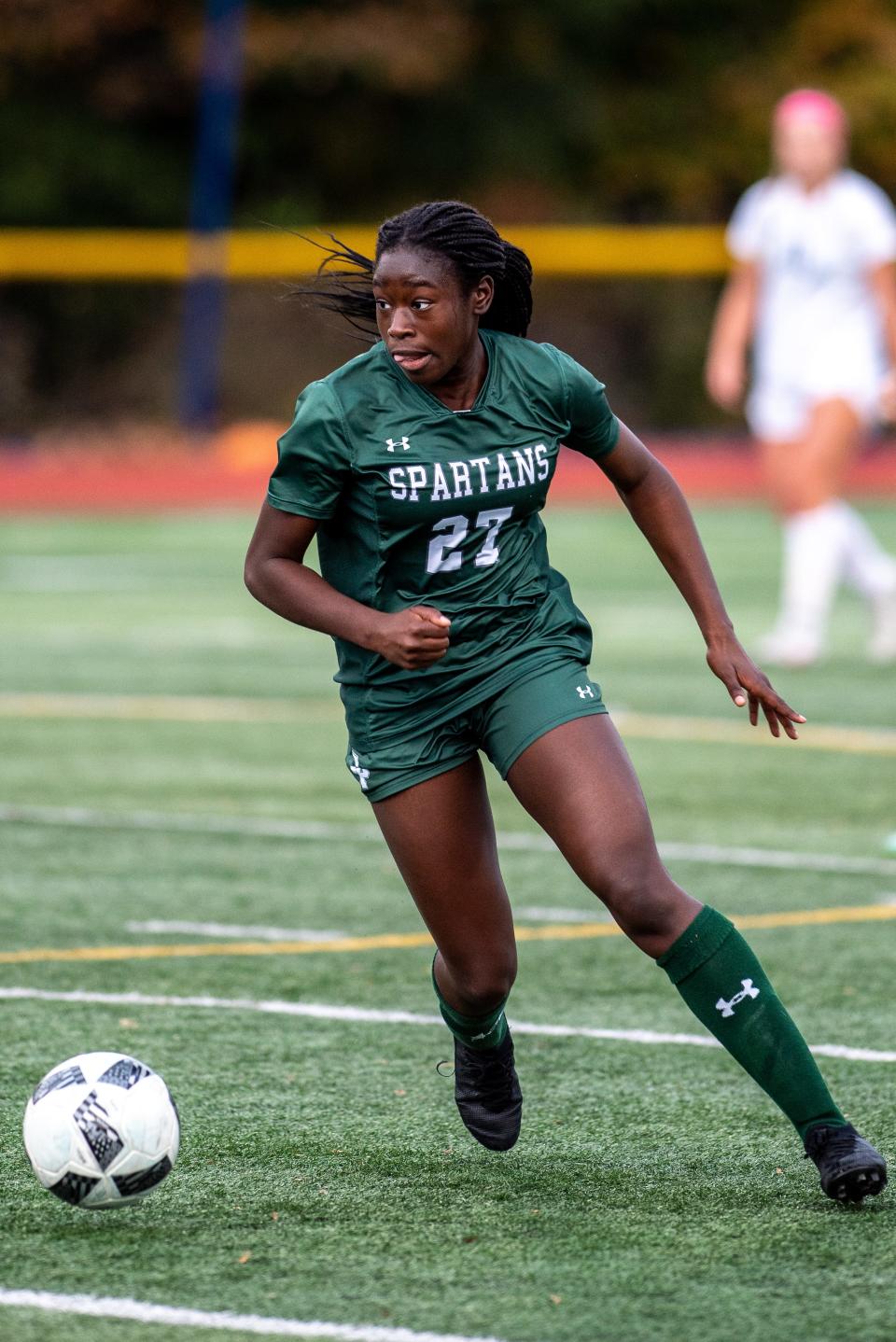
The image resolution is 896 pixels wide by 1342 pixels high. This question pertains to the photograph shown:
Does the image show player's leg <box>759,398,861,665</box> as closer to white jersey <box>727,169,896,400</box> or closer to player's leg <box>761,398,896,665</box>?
player's leg <box>761,398,896,665</box>

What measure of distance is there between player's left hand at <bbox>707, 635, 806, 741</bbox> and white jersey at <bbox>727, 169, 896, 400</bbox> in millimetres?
8228

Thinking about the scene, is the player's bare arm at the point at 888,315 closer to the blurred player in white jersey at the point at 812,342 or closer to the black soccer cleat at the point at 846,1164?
the blurred player in white jersey at the point at 812,342

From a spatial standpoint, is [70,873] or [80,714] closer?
[70,873]

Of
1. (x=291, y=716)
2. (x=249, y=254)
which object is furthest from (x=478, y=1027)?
(x=249, y=254)

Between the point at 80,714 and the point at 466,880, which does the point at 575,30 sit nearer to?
the point at 80,714

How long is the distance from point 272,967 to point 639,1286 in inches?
112

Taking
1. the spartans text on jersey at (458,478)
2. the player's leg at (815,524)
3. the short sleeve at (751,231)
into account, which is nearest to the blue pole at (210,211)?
the short sleeve at (751,231)

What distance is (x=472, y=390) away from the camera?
4762mm

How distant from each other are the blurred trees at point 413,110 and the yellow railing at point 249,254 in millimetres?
1774

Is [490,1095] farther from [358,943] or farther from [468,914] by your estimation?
[358,943]

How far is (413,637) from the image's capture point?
4.34 metres

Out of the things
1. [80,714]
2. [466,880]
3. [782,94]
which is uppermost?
[782,94]

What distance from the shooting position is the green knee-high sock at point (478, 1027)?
195 inches

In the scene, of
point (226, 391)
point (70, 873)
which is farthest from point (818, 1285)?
point (226, 391)
